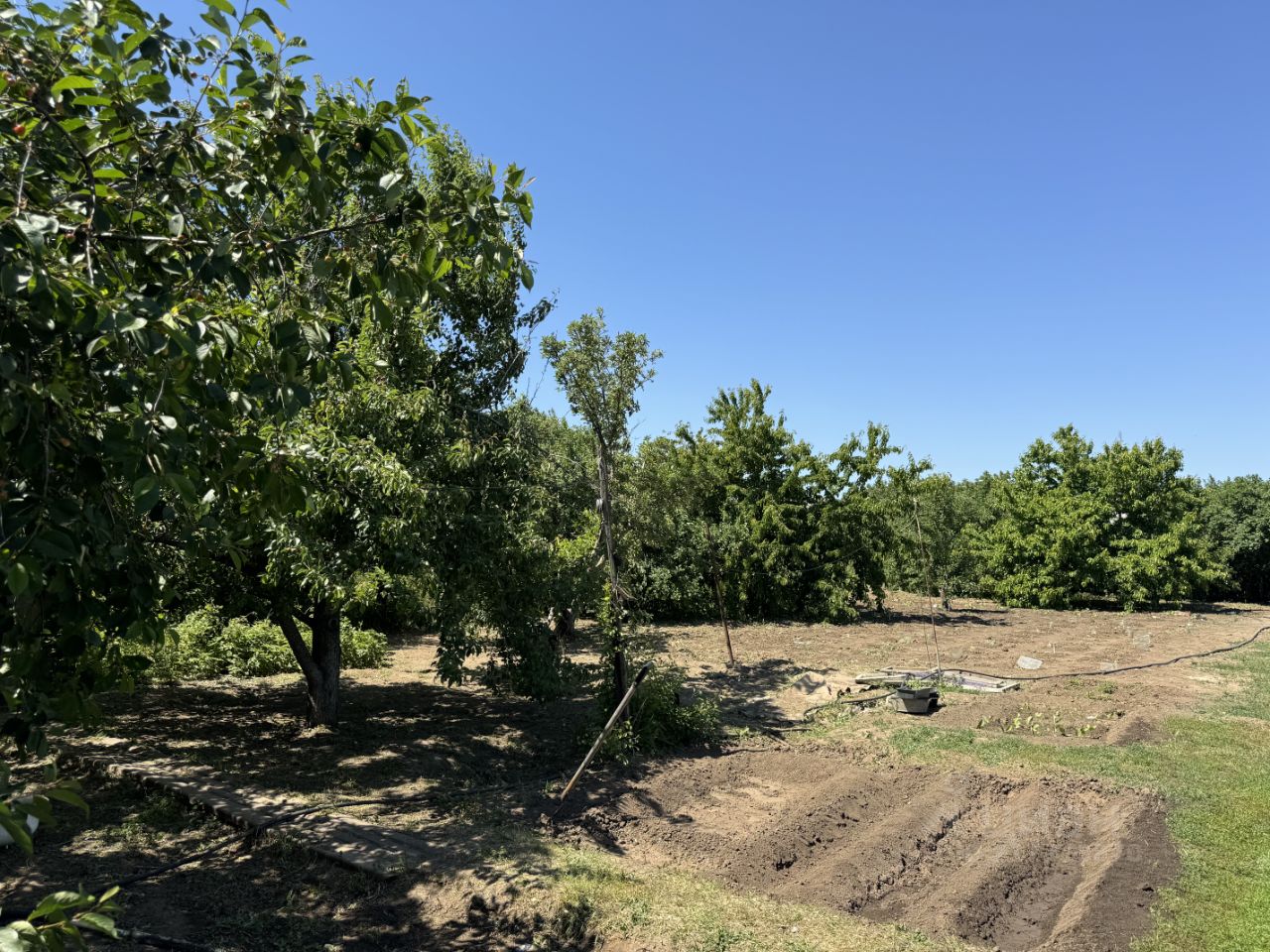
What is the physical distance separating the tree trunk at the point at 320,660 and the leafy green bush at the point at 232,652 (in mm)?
4770

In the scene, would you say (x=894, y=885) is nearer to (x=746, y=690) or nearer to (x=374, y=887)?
(x=374, y=887)

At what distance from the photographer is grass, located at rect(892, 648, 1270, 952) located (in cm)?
477

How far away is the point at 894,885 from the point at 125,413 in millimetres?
5753

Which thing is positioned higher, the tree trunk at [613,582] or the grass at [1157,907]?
the tree trunk at [613,582]

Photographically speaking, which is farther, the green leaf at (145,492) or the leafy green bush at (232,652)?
the leafy green bush at (232,652)

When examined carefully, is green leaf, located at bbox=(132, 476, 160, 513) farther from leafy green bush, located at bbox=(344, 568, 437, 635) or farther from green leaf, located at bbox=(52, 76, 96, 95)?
leafy green bush, located at bbox=(344, 568, 437, 635)

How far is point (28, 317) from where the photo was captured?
200cm

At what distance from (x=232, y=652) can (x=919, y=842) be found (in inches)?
492

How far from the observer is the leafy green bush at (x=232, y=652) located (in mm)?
13164

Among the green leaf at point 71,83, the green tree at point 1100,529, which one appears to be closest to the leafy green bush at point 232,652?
the green leaf at point 71,83

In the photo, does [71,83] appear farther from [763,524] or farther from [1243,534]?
[1243,534]

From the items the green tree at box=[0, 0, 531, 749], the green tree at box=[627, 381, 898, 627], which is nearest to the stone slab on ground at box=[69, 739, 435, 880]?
the green tree at box=[0, 0, 531, 749]

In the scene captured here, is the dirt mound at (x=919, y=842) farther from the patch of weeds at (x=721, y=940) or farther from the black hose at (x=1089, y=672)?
the black hose at (x=1089, y=672)

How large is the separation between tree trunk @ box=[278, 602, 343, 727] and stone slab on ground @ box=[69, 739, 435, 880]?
1653mm
